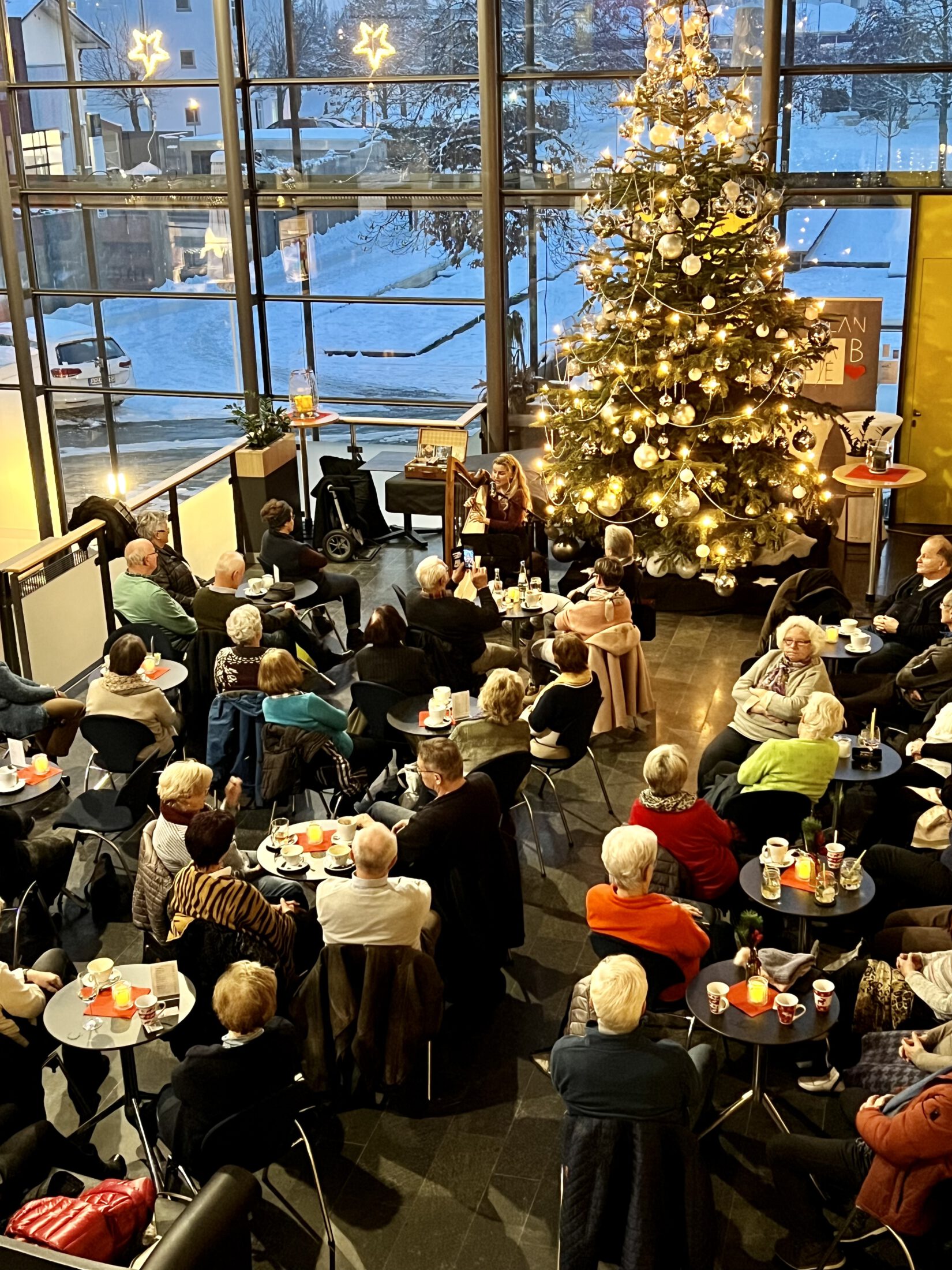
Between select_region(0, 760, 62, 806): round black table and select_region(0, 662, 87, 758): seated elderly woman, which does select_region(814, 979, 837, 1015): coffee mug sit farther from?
select_region(0, 662, 87, 758): seated elderly woman

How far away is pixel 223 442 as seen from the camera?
15.4m

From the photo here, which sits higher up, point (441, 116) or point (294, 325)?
point (441, 116)

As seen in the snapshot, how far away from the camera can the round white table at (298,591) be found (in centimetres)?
854

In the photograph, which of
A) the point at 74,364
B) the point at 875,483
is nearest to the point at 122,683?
the point at 875,483

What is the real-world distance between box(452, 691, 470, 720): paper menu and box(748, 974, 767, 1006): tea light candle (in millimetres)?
2467

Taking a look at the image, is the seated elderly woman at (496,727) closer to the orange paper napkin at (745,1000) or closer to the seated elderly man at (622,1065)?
the orange paper napkin at (745,1000)

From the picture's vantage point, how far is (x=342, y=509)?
450 inches

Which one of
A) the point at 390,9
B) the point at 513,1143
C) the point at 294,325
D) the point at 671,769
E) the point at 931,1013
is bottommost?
the point at 513,1143

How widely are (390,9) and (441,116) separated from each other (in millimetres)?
1003

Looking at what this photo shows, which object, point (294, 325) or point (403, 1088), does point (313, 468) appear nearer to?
point (294, 325)

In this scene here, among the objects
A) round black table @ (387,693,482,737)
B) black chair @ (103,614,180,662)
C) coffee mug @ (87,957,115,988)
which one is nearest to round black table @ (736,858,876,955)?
round black table @ (387,693,482,737)

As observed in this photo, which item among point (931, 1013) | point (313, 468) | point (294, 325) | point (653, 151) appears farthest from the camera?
point (313, 468)

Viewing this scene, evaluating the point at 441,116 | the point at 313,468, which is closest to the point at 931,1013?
the point at 441,116

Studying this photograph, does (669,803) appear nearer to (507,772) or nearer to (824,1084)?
(507,772)
